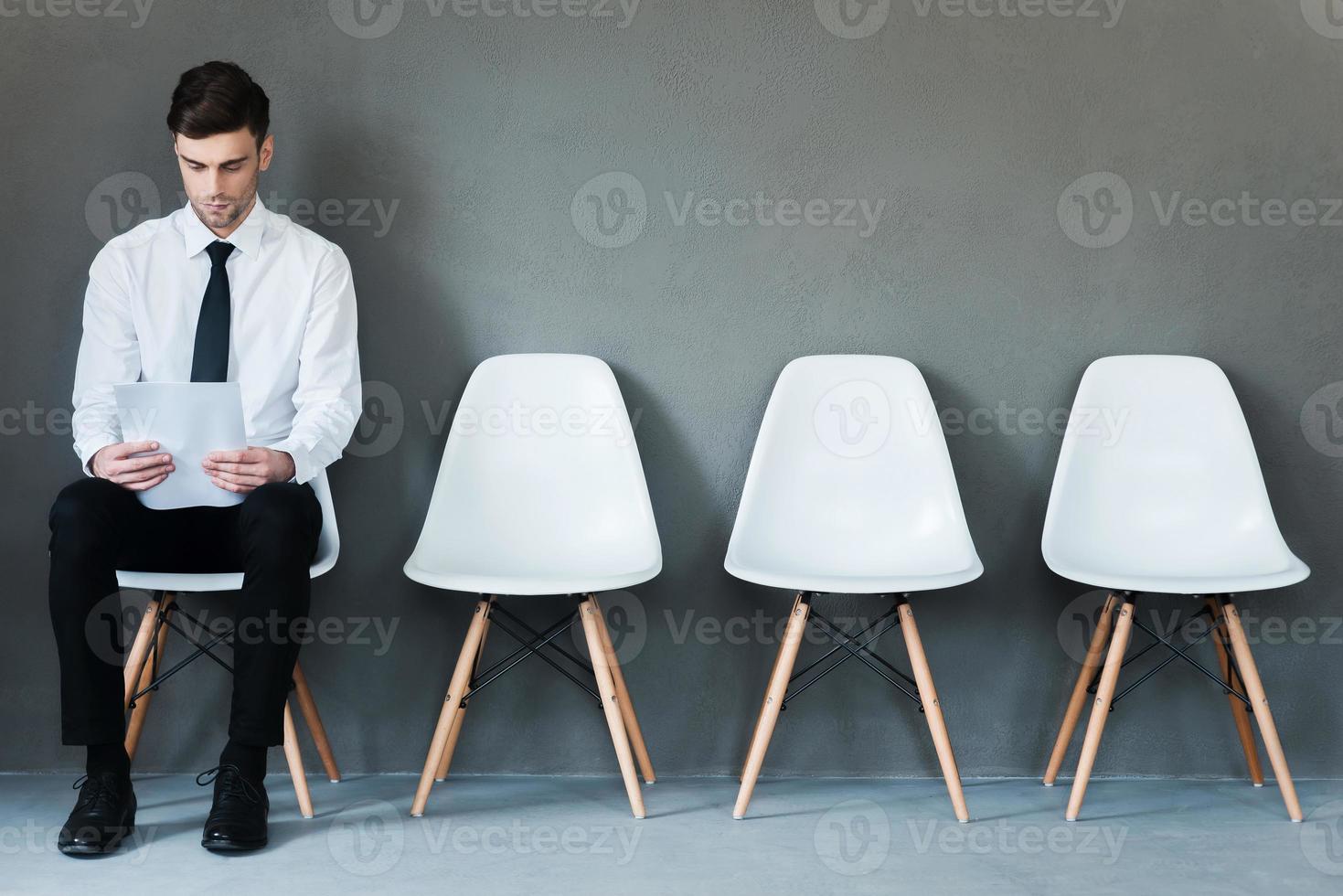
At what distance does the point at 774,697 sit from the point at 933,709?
298mm

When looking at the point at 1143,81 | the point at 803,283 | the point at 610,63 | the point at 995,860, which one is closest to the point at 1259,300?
the point at 1143,81

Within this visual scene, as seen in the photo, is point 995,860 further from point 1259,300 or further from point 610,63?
point 610,63

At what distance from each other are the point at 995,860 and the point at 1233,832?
0.51 metres

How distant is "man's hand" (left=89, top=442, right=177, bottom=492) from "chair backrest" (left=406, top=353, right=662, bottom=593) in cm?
48

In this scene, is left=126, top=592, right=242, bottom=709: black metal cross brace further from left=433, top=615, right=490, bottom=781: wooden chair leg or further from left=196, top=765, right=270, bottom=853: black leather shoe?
left=433, top=615, right=490, bottom=781: wooden chair leg

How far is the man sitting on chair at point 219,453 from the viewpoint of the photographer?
179 centimetres

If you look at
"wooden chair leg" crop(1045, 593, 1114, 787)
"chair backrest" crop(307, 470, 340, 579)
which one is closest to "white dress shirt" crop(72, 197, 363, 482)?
"chair backrest" crop(307, 470, 340, 579)

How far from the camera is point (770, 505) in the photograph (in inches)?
86.7

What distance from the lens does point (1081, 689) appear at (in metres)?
2.20

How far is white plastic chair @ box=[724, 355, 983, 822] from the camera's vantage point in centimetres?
216

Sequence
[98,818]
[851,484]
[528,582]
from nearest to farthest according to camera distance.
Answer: [98,818] < [528,582] < [851,484]

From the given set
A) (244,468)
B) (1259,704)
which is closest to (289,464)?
(244,468)

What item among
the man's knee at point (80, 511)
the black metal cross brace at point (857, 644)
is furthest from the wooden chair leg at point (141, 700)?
the black metal cross brace at point (857, 644)

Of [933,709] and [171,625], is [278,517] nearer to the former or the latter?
[171,625]
